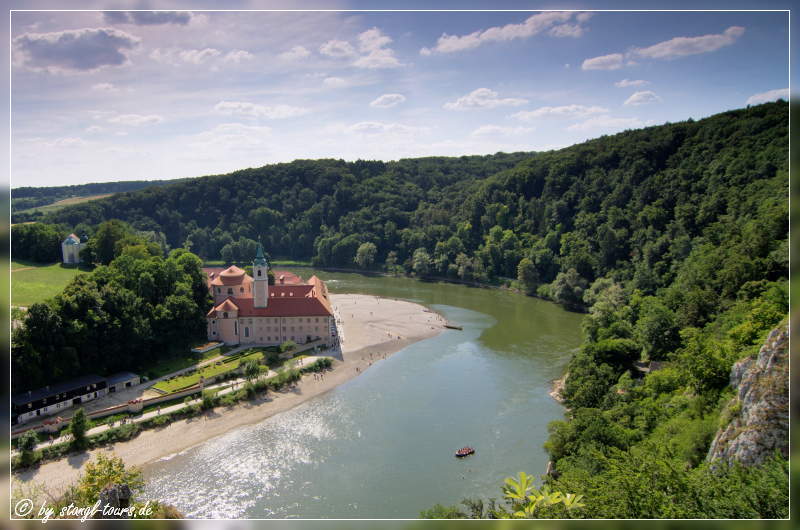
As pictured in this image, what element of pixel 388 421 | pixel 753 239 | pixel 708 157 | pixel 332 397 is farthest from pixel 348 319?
pixel 708 157

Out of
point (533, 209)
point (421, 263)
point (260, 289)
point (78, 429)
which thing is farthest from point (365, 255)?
point (78, 429)

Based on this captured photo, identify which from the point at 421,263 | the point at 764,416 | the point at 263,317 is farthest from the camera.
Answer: the point at 421,263

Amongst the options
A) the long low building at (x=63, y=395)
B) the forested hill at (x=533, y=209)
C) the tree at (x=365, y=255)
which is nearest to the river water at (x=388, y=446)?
the long low building at (x=63, y=395)

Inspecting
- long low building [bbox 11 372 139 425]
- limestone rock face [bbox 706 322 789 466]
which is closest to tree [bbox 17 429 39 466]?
long low building [bbox 11 372 139 425]

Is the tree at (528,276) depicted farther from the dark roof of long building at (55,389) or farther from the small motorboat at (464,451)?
the dark roof of long building at (55,389)

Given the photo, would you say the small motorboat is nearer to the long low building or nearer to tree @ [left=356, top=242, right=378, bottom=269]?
the long low building

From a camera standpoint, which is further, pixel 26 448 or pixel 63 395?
pixel 63 395

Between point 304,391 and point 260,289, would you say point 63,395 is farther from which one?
point 260,289
